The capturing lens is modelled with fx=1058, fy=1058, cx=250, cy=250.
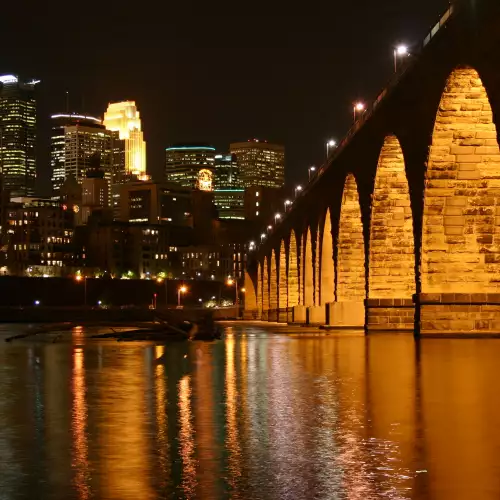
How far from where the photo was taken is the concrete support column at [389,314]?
48.0 meters

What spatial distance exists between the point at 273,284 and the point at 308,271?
3600cm

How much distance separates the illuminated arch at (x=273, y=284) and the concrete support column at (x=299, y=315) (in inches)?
1106

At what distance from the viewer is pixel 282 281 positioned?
111 metres

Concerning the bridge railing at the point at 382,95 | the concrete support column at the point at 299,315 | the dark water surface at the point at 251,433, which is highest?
the bridge railing at the point at 382,95

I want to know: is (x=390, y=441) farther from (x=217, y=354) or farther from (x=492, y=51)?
(x=492, y=51)

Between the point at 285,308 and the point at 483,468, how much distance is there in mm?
95293

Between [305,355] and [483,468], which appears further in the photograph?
[305,355]

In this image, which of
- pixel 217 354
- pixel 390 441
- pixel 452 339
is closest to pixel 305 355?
pixel 217 354

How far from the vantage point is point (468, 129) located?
36188 mm

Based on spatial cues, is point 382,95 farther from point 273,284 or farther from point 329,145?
point 273,284

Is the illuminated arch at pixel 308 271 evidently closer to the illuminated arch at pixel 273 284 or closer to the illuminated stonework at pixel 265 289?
the illuminated arch at pixel 273 284

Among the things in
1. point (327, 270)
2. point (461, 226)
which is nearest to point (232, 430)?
point (461, 226)

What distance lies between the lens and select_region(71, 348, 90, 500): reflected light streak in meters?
7.85

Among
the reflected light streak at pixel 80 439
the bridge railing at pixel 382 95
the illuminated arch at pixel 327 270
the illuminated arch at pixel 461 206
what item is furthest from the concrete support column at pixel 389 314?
the reflected light streak at pixel 80 439
